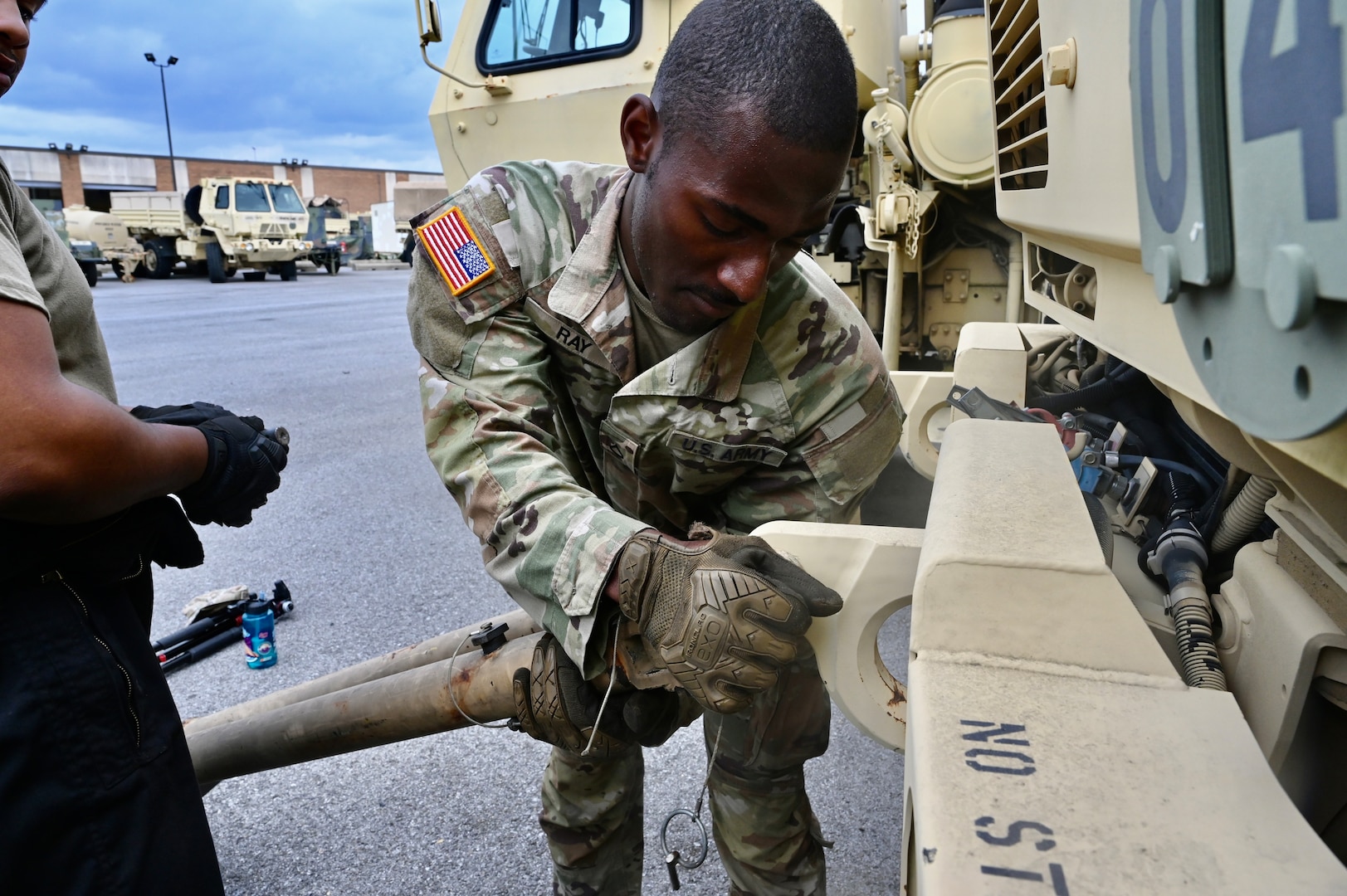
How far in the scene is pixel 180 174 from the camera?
1398 inches

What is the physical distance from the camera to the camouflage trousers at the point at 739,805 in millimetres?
1550

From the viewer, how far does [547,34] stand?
4160 millimetres

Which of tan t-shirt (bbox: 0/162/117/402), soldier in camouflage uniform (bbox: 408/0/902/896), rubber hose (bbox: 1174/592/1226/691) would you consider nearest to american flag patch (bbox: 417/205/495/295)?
soldier in camouflage uniform (bbox: 408/0/902/896)

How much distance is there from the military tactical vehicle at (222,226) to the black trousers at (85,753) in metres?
20.7

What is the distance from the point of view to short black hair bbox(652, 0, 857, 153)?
46.1 inches

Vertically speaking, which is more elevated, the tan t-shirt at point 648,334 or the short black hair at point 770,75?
the short black hair at point 770,75

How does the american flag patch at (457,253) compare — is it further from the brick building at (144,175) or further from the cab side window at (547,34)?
the brick building at (144,175)

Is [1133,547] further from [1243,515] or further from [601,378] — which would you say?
[601,378]

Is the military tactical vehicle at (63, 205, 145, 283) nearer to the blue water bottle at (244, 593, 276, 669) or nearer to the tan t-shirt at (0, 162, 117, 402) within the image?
the blue water bottle at (244, 593, 276, 669)

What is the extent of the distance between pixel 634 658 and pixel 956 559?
1.78 ft

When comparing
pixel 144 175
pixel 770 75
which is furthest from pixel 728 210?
pixel 144 175

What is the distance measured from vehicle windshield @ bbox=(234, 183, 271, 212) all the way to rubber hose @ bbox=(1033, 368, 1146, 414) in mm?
20544

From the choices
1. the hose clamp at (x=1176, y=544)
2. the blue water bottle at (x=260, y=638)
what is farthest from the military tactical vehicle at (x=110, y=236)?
the hose clamp at (x=1176, y=544)

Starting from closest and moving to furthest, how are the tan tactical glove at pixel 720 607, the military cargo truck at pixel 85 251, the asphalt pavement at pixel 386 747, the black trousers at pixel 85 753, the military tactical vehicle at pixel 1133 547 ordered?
1. the military tactical vehicle at pixel 1133 547
2. the tan tactical glove at pixel 720 607
3. the black trousers at pixel 85 753
4. the asphalt pavement at pixel 386 747
5. the military cargo truck at pixel 85 251
